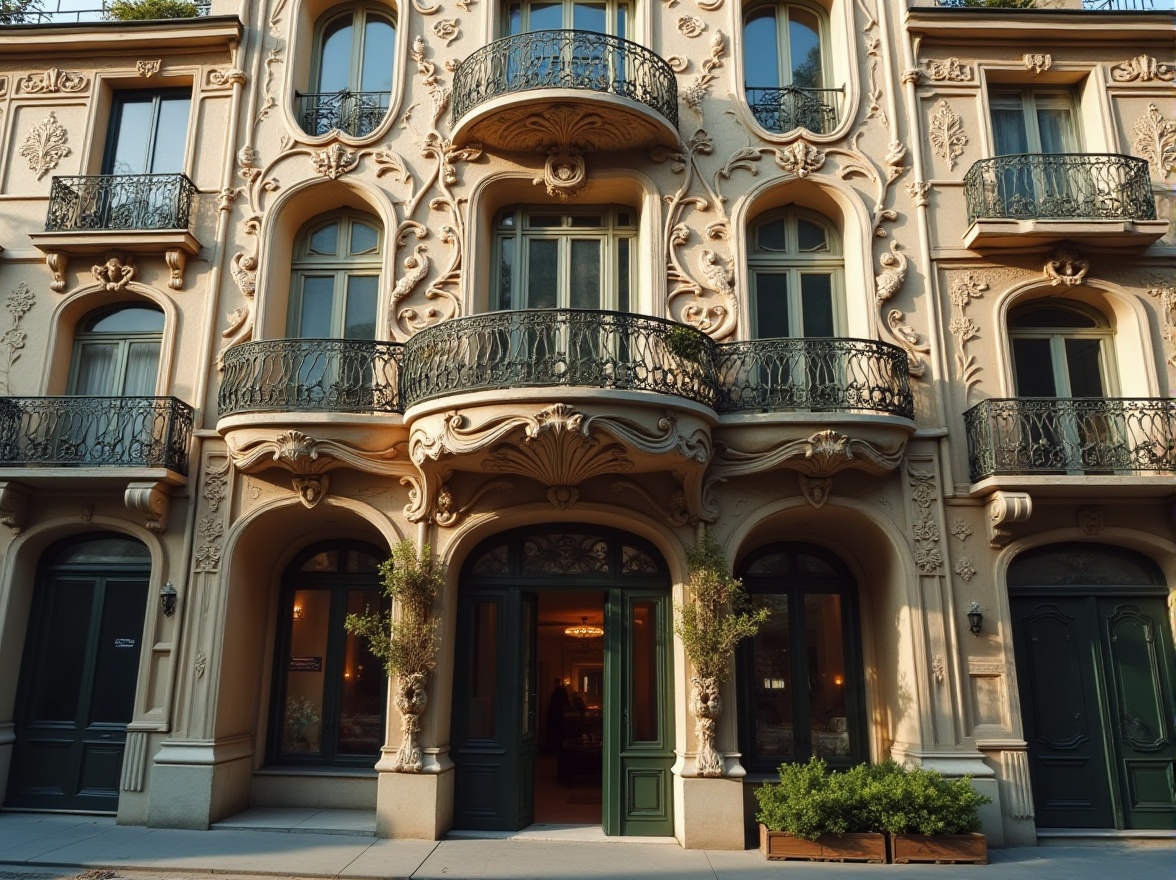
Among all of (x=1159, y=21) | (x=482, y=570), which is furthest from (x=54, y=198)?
(x=1159, y=21)

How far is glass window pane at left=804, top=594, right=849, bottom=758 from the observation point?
38.7ft

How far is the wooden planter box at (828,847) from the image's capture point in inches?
373

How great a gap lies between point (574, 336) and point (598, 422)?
1.11 metres

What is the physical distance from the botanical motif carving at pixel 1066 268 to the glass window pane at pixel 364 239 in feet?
31.8

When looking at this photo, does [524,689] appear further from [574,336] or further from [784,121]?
[784,121]

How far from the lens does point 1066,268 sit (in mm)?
12086

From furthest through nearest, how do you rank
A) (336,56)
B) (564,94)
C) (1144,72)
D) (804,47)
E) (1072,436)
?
1. (336,56)
2. (804,47)
3. (1144,72)
4. (564,94)
5. (1072,436)

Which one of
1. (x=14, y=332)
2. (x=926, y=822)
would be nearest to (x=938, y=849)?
(x=926, y=822)

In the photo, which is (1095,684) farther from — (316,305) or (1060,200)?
(316,305)

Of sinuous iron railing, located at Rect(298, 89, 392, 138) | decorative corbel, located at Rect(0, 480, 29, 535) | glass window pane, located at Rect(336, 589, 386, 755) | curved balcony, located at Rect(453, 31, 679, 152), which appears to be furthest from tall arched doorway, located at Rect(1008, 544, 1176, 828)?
decorative corbel, located at Rect(0, 480, 29, 535)

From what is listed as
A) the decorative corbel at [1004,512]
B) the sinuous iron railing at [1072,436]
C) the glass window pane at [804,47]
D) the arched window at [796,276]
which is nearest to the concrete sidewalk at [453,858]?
the decorative corbel at [1004,512]

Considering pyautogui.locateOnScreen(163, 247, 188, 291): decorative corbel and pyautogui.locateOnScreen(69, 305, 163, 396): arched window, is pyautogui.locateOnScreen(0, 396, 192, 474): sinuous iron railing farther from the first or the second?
pyautogui.locateOnScreen(163, 247, 188, 291): decorative corbel

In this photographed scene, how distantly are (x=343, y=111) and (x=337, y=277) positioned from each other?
104 inches

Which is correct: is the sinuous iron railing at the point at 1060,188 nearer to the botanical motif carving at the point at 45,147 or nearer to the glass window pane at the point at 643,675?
the glass window pane at the point at 643,675
